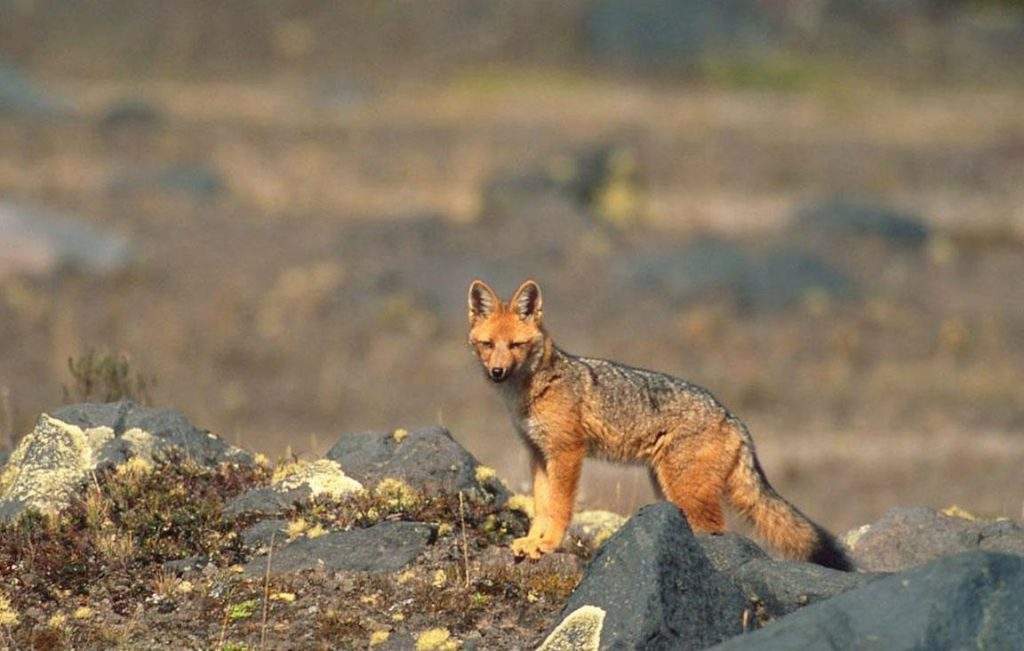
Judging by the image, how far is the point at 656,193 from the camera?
36.6 m

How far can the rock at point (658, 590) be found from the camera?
7.44 m

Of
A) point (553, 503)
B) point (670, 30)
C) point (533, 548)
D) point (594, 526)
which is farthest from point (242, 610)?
point (670, 30)

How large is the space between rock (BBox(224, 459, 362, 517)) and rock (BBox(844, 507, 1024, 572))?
123 inches

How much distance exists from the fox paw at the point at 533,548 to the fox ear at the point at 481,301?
149cm

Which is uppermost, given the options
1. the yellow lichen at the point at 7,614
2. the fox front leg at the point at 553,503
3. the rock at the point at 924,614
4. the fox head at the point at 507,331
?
the fox head at the point at 507,331

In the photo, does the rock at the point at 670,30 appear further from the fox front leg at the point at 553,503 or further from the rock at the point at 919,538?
the fox front leg at the point at 553,503

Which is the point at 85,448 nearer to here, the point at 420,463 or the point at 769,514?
the point at 420,463

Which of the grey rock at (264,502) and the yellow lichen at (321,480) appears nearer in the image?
the grey rock at (264,502)

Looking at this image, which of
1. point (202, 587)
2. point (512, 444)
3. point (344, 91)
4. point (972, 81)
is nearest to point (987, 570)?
point (202, 587)

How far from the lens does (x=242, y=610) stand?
829cm

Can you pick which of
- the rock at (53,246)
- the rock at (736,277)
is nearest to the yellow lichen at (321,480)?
the rock at (736,277)

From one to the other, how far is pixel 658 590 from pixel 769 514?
95.7 inches

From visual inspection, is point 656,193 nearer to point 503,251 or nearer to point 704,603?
point 503,251

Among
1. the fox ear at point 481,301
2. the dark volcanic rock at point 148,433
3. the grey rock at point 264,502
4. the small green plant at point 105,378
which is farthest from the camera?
the small green plant at point 105,378
